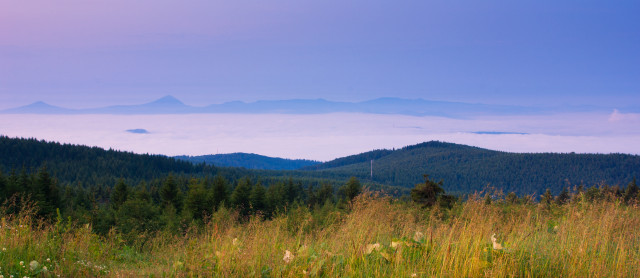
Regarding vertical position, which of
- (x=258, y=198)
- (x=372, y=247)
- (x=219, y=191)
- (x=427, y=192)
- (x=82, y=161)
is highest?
(x=372, y=247)

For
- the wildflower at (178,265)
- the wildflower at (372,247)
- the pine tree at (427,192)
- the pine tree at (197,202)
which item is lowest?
the pine tree at (197,202)

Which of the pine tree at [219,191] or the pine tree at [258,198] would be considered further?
the pine tree at [258,198]

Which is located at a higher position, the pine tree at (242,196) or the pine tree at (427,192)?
the pine tree at (427,192)

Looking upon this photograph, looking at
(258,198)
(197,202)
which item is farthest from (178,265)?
(258,198)

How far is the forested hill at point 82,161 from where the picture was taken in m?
169

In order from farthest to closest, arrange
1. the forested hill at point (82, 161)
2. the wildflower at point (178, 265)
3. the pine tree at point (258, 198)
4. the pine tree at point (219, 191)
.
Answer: the forested hill at point (82, 161), the pine tree at point (258, 198), the pine tree at point (219, 191), the wildflower at point (178, 265)

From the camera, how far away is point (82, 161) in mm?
175250

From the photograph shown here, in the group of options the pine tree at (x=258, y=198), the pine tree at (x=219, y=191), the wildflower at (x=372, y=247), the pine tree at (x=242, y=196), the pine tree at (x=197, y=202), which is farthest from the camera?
the pine tree at (x=258, y=198)

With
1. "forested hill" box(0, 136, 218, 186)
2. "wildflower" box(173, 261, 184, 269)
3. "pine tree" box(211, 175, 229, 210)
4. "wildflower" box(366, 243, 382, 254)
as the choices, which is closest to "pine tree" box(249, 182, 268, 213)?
"pine tree" box(211, 175, 229, 210)

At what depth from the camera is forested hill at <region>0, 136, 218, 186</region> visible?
553 ft

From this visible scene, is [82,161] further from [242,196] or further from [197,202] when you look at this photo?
[197,202]

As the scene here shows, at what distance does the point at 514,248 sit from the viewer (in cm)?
492

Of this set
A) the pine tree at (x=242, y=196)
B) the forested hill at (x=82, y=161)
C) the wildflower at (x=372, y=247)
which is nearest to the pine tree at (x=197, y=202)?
the pine tree at (x=242, y=196)

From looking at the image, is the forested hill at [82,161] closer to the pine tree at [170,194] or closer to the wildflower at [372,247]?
the pine tree at [170,194]
